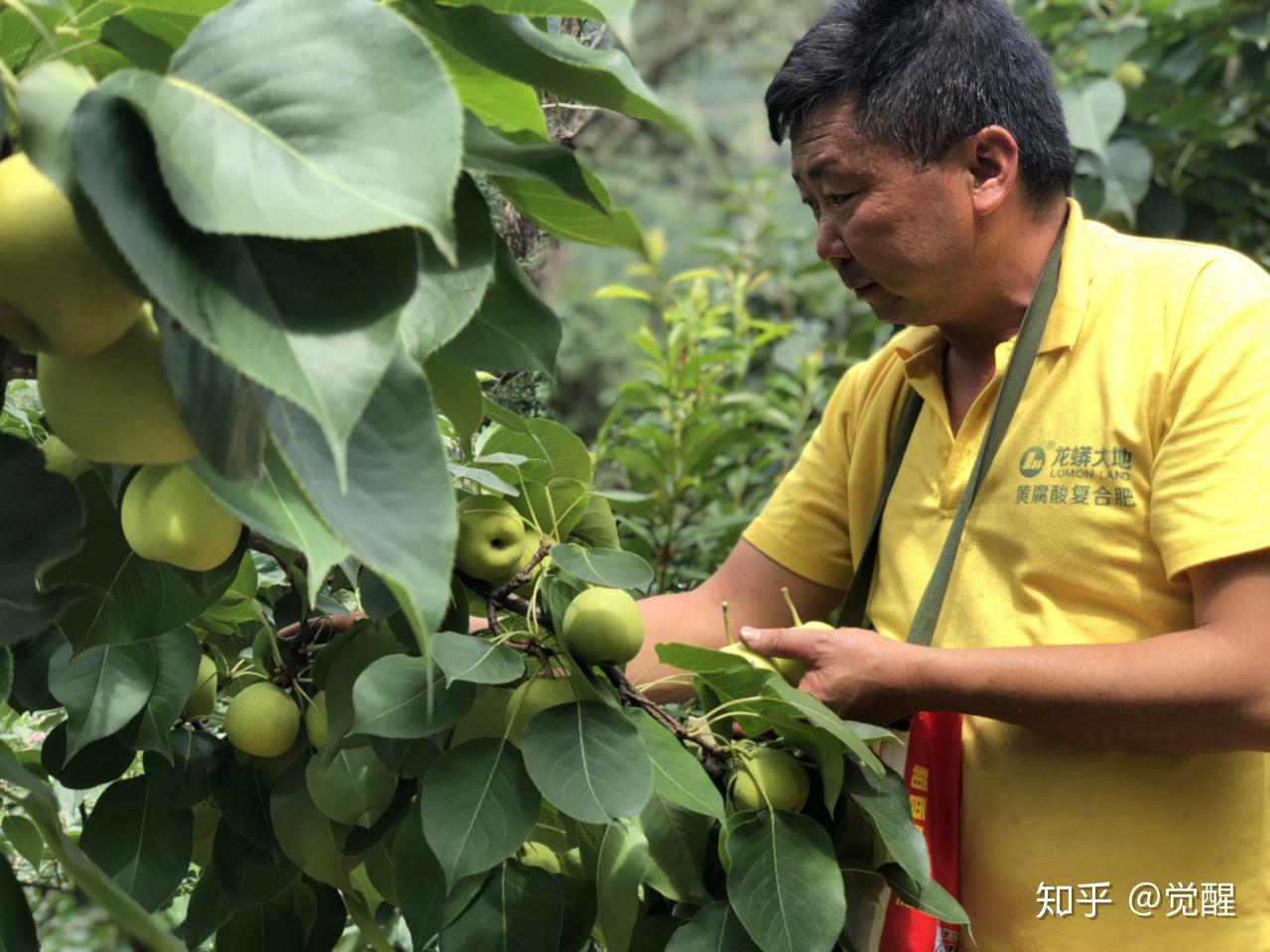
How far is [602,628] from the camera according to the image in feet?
3.33

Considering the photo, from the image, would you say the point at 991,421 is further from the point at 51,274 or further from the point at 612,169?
the point at 612,169

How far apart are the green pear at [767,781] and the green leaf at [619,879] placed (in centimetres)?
10

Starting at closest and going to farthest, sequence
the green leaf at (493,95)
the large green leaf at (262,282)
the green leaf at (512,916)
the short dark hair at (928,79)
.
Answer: the large green leaf at (262,282) < the green leaf at (493,95) < the green leaf at (512,916) < the short dark hair at (928,79)

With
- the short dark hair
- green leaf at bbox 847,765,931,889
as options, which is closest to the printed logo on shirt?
the short dark hair

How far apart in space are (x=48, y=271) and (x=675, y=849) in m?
0.76

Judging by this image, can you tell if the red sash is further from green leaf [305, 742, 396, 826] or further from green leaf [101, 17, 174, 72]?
green leaf [101, 17, 174, 72]

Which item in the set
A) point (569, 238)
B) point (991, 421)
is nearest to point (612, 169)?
point (991, 421)

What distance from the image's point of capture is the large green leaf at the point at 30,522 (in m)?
0.62

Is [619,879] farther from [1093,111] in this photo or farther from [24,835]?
[1093,111]

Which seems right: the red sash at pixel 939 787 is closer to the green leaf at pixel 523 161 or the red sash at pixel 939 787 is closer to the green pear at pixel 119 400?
the green leaf at pixel 523 161

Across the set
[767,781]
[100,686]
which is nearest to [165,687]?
[100,686]

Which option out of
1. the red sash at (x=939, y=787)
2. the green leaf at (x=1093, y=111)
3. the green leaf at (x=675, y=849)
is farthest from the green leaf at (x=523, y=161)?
the green leaf at (x=1093, y=111)

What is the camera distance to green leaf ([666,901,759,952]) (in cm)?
107

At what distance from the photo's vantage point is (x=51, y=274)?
498 millimetres
